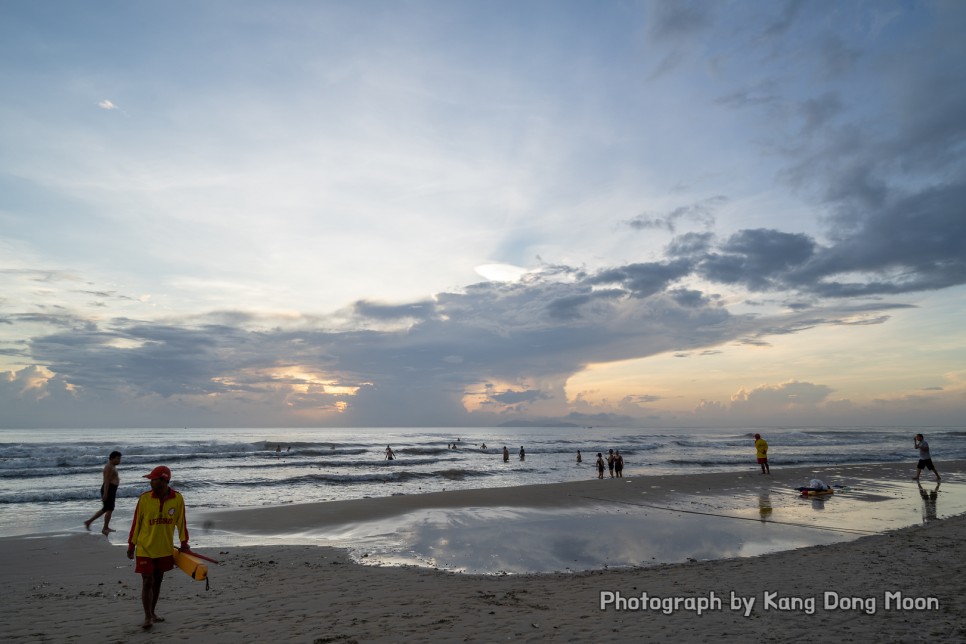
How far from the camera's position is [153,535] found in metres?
6.72

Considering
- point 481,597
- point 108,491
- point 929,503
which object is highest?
point 108,491

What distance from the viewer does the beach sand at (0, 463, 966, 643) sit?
609cm

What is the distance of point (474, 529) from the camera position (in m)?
14.1

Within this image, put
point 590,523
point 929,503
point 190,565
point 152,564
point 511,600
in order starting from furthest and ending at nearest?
point 929,503, point 590,523, point 511,600, point 152,564, point 190,565

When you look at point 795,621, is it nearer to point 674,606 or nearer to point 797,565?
point 674,606

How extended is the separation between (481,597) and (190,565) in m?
4.09

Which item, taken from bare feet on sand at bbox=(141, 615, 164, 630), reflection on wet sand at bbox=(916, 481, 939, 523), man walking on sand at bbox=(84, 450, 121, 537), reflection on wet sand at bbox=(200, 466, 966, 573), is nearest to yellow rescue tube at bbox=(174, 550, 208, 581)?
bare feet on sand at bbox=(141, 615, 164, 630)

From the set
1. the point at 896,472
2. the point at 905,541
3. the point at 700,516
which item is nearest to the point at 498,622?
the point at 905,541

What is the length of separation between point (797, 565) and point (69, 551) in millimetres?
15593

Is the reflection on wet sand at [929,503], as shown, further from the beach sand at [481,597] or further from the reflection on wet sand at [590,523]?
the beach sand at [481,597]

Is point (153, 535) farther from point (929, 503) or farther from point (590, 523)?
point (929, 503)

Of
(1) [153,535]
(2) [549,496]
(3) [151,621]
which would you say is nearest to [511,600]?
(3) [151,621]

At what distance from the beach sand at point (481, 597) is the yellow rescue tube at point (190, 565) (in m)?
0.77

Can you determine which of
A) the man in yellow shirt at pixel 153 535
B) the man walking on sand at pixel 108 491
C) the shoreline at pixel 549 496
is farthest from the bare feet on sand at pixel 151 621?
the man walking on sand at pixel 108 491
